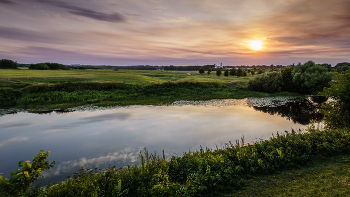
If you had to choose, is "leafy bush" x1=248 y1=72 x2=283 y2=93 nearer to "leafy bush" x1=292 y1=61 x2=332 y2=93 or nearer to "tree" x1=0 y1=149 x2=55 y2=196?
"leafy bush" x1=292 y1=61 x2=332 y2=93

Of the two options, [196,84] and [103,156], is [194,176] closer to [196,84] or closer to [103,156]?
[103,156]

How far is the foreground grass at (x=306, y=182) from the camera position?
674cm

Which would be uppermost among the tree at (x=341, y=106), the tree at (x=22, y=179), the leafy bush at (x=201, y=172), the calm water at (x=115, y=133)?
the tree at (x=341, y=106)

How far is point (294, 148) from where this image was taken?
409 inches

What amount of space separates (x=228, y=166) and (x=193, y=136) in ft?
23.7

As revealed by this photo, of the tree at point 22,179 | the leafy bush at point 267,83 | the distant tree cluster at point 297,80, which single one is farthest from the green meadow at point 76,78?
the tree at point 22,179

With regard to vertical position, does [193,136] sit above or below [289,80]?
below

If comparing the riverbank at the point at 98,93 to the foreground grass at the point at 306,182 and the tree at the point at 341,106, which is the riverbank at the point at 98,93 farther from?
the foreground grass at the point at 306,182

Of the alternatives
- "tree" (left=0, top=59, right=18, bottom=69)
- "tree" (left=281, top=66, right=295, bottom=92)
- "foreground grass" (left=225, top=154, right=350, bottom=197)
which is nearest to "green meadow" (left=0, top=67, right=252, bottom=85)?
"tree" (left=281, top=66, right=295, bottom=92)

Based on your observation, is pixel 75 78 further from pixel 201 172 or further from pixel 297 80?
pixel 297 80

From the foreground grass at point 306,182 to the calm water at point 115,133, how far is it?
594cm

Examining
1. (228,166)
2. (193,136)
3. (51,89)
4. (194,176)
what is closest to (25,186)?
(194,176)

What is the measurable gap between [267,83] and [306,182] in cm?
4305

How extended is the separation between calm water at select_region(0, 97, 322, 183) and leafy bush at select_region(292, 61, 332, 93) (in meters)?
23.7
